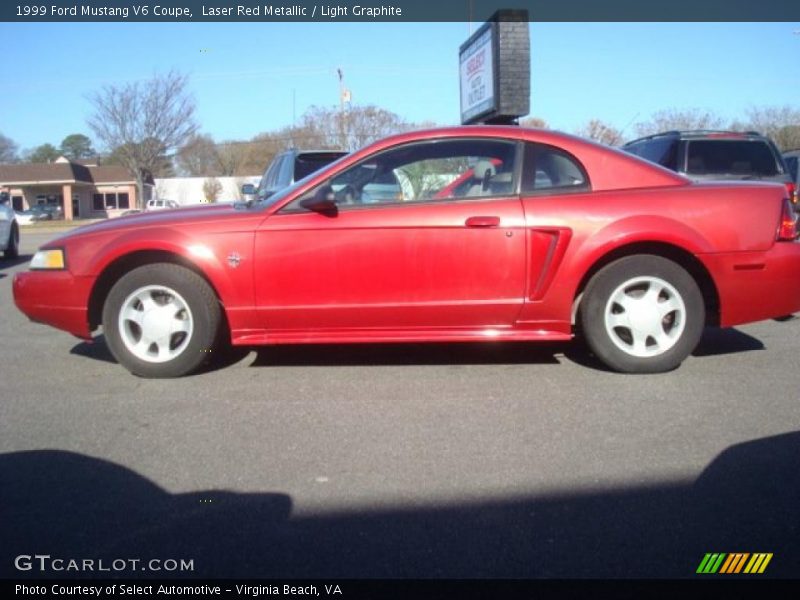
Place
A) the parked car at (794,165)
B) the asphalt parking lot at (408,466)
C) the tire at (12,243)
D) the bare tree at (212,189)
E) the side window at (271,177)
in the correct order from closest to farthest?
the asphalt parking lot at (408,466)
the side window at (271,177)
the parked car at (794,165)
the tire at (12,243)
the bare tree at (212,189)

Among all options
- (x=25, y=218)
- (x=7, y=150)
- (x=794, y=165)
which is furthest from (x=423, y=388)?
(x=7, y=150)

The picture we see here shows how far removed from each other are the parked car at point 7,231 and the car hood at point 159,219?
9.25 meters

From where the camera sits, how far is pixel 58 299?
5.12 meters

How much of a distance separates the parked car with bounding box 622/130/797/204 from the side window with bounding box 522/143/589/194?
5423 mm

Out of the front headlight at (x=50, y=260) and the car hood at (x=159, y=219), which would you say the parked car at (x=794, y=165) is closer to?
the car hood at (x=159, y=219)

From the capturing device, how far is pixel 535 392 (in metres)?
4.71

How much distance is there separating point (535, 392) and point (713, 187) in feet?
5.95

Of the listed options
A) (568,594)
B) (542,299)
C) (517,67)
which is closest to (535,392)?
(542,299)

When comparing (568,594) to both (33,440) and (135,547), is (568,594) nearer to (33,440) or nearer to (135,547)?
(135,547)

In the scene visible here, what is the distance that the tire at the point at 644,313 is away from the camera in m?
4.96

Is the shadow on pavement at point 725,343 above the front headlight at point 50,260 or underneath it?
underneath

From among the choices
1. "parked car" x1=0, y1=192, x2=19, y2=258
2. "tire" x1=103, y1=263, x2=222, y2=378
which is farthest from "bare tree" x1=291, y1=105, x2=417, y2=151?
"tire" x1=103, y1=263, x2=222, y2=378

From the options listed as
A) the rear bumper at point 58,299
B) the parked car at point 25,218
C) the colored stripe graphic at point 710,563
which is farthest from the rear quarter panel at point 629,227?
the parked car at point 25,218

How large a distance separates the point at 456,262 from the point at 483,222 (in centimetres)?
30
